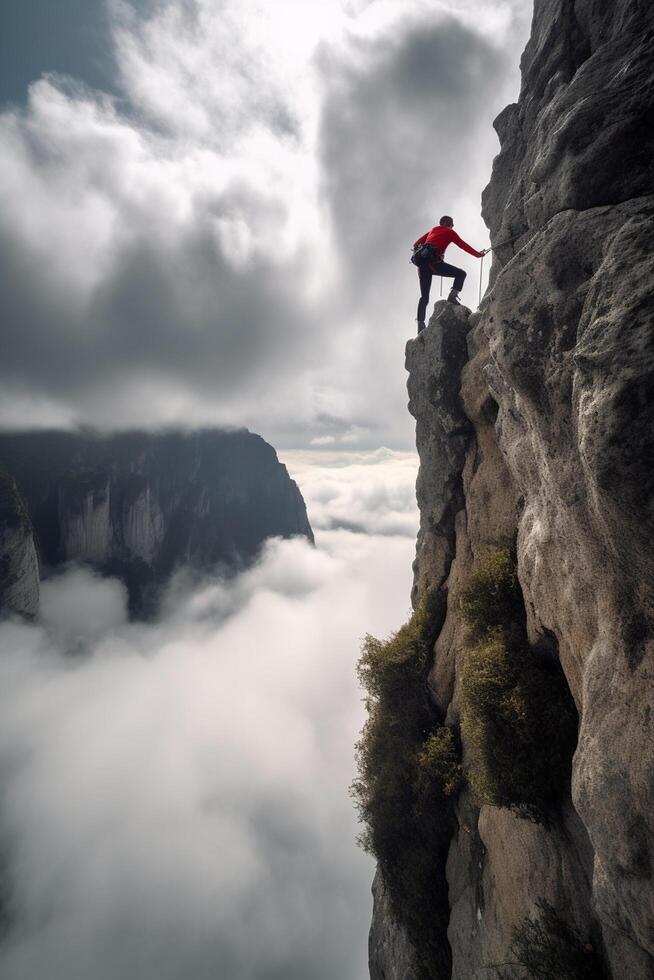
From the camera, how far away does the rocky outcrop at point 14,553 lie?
104688mm

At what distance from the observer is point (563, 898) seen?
829 centimetres

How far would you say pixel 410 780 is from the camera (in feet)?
47.1

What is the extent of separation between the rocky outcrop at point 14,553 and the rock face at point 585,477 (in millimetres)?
130860

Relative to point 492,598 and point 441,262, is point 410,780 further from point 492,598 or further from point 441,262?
point 441,262

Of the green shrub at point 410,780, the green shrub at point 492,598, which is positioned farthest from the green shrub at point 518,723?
the green shrub at point 410,780

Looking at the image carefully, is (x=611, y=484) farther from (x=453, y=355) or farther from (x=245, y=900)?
(x=245, y=900)

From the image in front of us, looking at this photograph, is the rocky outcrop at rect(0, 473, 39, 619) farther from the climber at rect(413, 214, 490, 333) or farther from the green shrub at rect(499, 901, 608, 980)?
the green shrub at rect(499, 901, 608, 980)

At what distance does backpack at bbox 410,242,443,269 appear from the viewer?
55.1 feet

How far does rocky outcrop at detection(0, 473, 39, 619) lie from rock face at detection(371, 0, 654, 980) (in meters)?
131

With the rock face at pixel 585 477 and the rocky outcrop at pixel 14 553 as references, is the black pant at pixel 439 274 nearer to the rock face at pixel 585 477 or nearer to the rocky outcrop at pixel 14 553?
the rock face at pixel 585 477

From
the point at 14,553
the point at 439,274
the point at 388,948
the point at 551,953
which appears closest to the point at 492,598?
the point at 551,953

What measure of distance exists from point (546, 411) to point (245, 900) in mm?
268198

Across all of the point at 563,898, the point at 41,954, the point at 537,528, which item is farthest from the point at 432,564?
the point at 41,954

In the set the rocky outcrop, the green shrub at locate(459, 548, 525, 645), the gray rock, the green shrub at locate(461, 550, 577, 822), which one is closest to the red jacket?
the green shrub at locate(459, 548, 525, 645)
